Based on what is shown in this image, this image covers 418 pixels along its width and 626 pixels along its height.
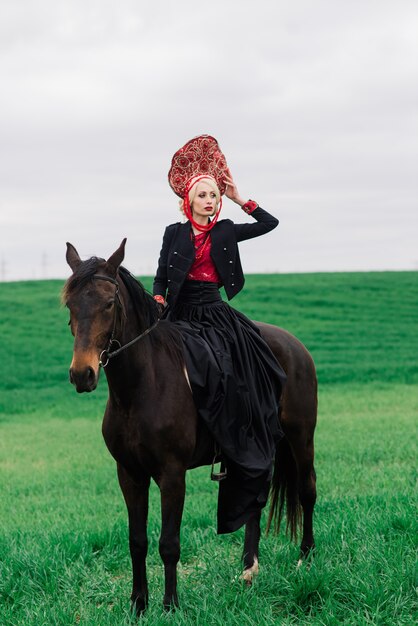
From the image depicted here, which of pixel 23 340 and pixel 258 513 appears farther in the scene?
pixel 23 340

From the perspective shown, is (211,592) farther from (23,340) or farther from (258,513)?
(23,340)

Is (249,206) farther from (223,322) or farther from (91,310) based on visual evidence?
(91,310)

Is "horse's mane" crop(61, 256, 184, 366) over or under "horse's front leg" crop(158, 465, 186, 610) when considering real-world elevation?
over

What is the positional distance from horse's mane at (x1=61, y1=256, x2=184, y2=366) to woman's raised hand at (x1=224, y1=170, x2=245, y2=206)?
1.21 metres

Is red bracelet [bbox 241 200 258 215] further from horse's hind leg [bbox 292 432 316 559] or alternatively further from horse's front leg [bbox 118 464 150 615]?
horse's front leg [bbox 118 464 150 615]

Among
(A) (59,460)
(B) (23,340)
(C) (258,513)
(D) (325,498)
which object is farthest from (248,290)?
(C) (258,513)


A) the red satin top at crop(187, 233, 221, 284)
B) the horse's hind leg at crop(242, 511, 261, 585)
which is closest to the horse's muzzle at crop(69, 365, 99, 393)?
the red satin top at crop(187, 233, 221, 284)

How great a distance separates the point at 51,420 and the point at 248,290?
21.3m

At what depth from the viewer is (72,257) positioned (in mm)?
4926

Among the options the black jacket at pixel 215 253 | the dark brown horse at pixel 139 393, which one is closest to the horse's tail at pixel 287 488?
the dark brown horse at pixel 139 393

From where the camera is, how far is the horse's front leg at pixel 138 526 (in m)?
5.29

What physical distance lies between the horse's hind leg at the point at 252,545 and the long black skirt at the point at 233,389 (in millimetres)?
461

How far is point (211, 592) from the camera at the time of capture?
5.49 meters

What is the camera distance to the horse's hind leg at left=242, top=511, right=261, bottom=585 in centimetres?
608
